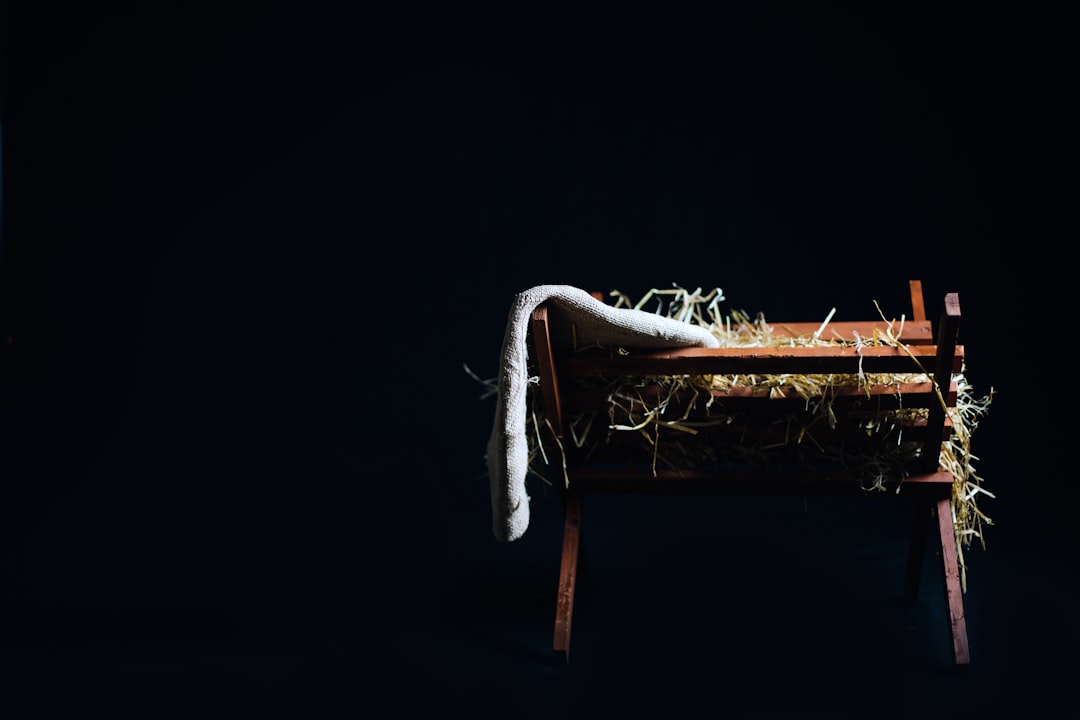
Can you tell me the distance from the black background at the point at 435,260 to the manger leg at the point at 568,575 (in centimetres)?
26

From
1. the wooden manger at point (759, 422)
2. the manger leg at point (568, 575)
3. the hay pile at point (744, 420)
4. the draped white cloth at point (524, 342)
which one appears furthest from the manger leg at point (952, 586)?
the manger leg at point (568, 575)

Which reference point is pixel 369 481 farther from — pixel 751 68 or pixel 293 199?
pixel 751 68

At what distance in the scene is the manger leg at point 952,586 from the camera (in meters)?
2.60

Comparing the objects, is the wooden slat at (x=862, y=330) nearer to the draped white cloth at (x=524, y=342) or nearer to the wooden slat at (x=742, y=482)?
the wooden slat at (x=742, y=482)

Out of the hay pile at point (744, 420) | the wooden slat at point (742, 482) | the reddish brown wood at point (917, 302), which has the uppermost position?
the reddish brown wood at point (917, 302)

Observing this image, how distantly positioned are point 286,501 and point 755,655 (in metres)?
1.82

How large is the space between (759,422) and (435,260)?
1855 millimetres

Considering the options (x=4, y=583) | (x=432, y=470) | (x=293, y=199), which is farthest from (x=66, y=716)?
(x=293, y=199)

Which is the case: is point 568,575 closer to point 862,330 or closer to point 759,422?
point 759,422

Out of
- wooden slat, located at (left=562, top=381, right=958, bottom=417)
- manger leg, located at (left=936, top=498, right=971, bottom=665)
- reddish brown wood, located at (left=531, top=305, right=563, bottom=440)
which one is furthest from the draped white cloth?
manger leg, located at (left=936, top=498, right=971, bottom=665)

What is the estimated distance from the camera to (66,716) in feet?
8.21

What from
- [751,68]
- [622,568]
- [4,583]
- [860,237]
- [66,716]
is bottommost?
[66,716]

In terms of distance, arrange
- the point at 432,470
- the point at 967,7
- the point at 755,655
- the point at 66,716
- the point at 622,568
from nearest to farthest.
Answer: the point at 66,716
the point at 755,655
the point at 622,568
the point at 967,7
the point at 432,470

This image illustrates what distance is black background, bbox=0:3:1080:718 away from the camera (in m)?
3.37
